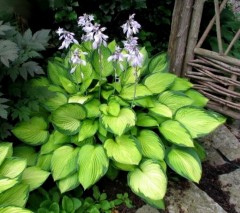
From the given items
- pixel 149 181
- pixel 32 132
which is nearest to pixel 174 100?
pixel 149 181

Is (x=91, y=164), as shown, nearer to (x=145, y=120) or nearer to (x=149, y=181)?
(x=149, y=181)

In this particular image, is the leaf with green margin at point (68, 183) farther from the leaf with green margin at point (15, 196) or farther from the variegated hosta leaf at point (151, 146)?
the variegated hosta leaf at point (151, 146)

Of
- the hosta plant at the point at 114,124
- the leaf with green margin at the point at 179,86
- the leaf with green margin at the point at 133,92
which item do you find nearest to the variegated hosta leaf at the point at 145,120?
the hosta plant at the point at 114,124

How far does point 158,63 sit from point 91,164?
1017 millimetres

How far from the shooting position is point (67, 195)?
2301mm

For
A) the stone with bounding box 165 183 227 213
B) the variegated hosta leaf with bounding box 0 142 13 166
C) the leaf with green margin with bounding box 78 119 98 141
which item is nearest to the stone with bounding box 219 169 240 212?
the stone with bounding box 165 183 227 213

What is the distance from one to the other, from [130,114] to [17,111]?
2.27ft

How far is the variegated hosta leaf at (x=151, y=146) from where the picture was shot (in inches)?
88.0

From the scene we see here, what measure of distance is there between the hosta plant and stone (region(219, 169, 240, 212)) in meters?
0.25

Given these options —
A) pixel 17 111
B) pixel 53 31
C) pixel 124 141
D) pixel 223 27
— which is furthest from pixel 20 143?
pixel 223 27

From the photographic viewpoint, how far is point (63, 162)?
221cm

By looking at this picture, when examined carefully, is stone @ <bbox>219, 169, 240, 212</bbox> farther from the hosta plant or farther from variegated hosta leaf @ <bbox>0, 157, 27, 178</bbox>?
variegated hosta leaf @ <bbox>0, 157, 27, 178</bbox>

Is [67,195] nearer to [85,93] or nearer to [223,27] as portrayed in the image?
[85,93]

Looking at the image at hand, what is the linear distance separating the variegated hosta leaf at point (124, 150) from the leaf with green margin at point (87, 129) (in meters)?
0.12
